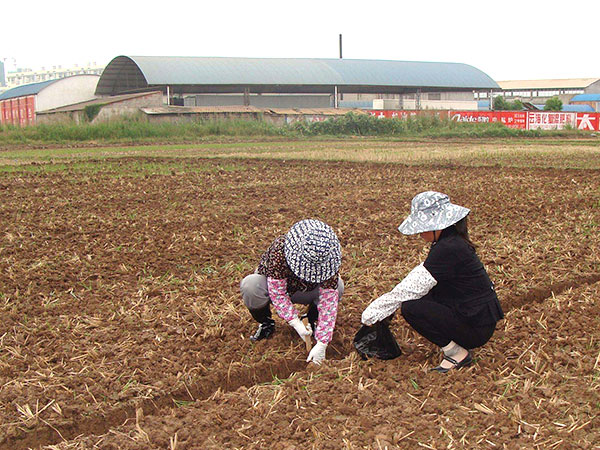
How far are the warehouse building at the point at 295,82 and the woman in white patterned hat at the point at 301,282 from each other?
4311 cm

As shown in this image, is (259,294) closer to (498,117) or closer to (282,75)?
(498,117)

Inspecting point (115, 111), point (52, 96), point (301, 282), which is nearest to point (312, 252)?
point (301, 282)

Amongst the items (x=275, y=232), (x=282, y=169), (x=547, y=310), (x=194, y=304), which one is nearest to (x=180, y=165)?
(x=282, y=169)

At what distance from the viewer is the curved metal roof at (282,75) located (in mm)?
47344

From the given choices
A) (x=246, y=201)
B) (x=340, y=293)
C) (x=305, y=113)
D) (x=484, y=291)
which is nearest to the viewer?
(x=484, y=291)

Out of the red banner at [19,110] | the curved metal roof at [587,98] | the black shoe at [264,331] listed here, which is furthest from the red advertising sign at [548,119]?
the black shoe at [264,331]

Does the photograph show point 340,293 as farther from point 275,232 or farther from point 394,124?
point 394,124

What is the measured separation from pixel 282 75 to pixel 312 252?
157 ft

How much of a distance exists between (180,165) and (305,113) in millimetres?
29749

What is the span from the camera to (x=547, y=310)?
4934mm

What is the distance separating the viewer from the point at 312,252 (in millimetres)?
3861

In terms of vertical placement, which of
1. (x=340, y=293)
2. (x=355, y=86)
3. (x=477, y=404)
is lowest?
(x=477, y=404)

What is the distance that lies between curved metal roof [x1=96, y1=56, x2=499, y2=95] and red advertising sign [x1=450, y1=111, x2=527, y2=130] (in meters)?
12.7

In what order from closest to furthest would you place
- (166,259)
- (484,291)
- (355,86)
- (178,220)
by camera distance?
(484,291) → (166,259) → (178,220) → (355,86)
